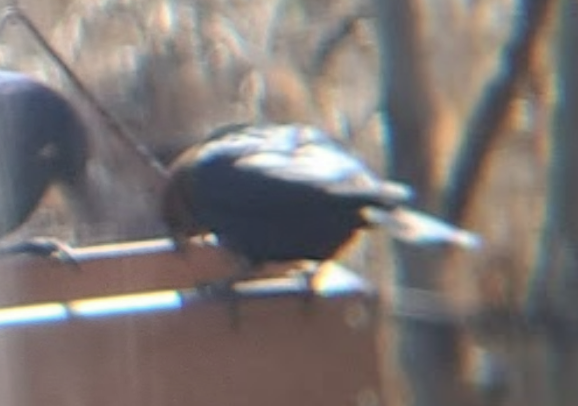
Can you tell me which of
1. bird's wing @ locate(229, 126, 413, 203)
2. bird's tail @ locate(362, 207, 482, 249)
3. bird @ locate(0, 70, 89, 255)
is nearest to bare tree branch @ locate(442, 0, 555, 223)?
bird's tail @ locate(362, 207, 482, 249)

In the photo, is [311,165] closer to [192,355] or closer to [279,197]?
[279,197]

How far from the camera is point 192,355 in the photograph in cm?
108

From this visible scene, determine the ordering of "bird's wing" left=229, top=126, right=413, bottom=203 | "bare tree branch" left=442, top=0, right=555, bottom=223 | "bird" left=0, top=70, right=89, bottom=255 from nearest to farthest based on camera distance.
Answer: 1. "bird's wing" left=229, top=126, right=413, bottom=203
2. "bird" left=0, top=70, right=89, bottom=255
3. "bare tree branch" left=442, top=0, right=555, bottom=223

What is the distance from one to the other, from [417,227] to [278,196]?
130 millimetres

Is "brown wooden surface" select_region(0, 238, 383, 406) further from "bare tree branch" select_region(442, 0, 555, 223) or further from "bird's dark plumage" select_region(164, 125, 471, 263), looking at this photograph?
"bare tree branch" select_region(442, 0, 555, 223)

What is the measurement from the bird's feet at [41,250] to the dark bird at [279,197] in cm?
8

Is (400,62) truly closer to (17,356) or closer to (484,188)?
(484,188)

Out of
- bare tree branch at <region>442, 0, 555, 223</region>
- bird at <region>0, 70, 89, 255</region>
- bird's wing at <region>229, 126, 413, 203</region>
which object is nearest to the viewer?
bird's wing at <region>229, 126, 413, 203</region>

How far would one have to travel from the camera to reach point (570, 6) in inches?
48.4

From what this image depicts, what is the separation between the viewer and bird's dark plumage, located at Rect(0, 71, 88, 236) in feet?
3.65

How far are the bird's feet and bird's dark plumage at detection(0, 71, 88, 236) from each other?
14mm

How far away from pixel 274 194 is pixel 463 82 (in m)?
0.30

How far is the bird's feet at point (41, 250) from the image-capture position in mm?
1115

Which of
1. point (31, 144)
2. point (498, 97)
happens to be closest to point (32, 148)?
point (31, 144)
